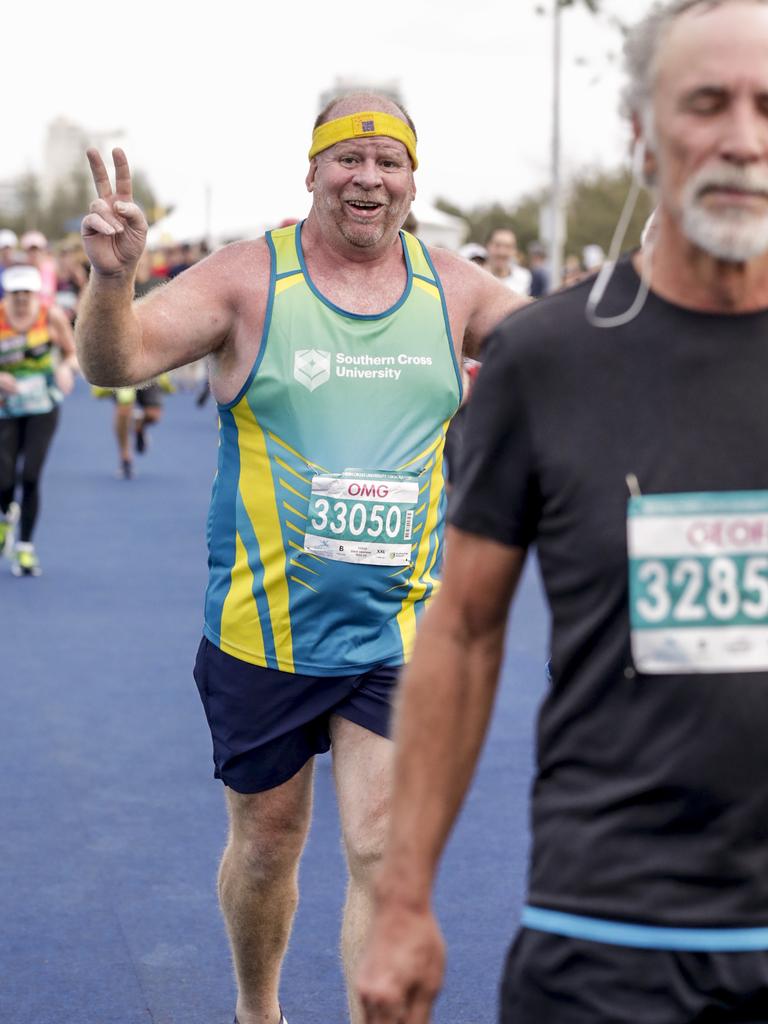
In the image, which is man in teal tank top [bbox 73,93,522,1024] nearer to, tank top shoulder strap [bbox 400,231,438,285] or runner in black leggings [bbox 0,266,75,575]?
tank top shoulder strap [bbox 400,231,438,285]

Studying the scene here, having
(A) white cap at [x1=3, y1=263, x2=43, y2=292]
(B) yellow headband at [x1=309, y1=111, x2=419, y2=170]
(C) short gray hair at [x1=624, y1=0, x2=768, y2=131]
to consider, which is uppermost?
(C) short gray hair at [x1=624, y1=0, x2=768, y2=131]

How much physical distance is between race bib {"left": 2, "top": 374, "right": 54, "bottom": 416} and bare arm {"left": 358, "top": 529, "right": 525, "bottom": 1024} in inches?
410

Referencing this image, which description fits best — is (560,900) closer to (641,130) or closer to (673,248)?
(673,248)

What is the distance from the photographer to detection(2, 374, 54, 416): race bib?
12516mm

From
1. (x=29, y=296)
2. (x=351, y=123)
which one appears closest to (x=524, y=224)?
(x=29, y=296)

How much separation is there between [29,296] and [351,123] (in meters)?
9.00

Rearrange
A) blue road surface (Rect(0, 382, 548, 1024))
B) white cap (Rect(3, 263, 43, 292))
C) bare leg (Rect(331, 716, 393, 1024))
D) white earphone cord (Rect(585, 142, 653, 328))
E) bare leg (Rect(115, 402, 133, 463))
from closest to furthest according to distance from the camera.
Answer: white earphone cord (Rect(585, 142, 653, 328)) → bare leg (Rect(331, 716, 393, 1024)) → blue road surface (Rect(0, 382, 548, 1024)) → white cap (Rect(3, 263, 43, 292)) → bare leg (Rect(115, 402, 133, 463))

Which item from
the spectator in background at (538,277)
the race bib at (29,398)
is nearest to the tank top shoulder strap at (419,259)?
the race bib at (29,398)

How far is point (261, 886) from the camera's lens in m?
4.34

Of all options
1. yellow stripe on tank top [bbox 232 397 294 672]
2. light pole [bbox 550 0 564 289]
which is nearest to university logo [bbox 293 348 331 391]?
yellow stripe on tank top [bbox 232 397 294 672]

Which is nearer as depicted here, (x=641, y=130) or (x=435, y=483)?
(x=641, y=130)

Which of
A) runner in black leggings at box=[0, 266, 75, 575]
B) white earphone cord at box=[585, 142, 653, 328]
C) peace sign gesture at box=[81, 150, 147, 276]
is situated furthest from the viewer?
runner in black leggings at box=[0, 266, 75, 575]

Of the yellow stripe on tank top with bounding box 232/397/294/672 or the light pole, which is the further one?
the light pole

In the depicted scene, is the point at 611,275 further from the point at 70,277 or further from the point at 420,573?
the point at 70,277
